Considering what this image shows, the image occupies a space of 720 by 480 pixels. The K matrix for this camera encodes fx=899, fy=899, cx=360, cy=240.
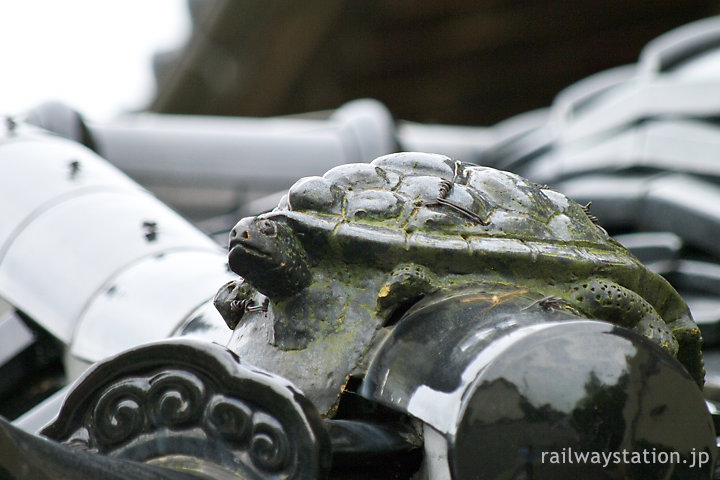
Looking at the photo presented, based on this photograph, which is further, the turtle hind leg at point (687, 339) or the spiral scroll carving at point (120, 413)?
the turtle hind leg at point (687, 339)

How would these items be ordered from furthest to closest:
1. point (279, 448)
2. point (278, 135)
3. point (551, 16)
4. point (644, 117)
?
1. point (551, 16)
2. point (278, 135)
3. point (644, 117)
4. point (279, 448)

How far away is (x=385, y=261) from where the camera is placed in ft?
2.59

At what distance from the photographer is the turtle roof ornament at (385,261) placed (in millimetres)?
772

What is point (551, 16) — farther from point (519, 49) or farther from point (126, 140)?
point (126, 140)

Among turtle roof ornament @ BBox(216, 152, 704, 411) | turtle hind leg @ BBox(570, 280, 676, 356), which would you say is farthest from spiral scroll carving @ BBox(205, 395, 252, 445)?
turtle hind leg @ BBox(570, 280, 676, 356)

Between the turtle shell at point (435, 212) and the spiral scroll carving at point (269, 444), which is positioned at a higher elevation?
the turtle shell at point (435, 212)

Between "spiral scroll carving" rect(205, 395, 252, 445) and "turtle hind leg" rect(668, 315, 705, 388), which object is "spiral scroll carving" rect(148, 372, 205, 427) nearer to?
"spiral scroll carving" rect(205, 395, 252, 445)

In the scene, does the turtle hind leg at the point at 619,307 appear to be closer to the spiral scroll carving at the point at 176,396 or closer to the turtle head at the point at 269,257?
the turtle head at the point at 269,257

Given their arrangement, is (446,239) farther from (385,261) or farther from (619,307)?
(619,307)

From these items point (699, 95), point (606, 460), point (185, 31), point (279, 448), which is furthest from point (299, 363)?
point (185, 31)

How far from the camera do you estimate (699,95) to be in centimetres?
224

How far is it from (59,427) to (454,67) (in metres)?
4.61

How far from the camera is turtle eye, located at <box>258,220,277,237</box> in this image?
75 cm

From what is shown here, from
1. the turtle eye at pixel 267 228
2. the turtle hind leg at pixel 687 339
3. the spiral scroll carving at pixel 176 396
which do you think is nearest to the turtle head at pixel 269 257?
the turtle eye at pixel 267 228
